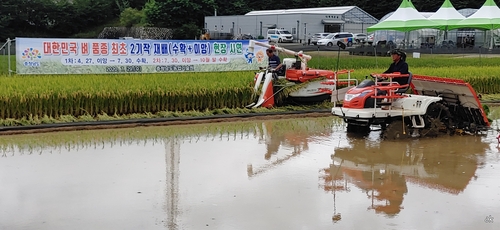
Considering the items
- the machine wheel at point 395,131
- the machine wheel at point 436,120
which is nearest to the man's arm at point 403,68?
the machine wheel at point 436,120

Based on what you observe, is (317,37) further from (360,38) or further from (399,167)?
(399,167)

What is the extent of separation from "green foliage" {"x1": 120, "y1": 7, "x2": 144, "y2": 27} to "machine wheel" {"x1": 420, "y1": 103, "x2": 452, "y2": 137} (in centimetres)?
5328

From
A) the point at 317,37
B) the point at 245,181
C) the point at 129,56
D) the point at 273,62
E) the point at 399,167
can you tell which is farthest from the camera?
the point at 317,37

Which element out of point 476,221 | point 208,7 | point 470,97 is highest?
point 208,7

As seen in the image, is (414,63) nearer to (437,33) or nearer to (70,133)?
(70,133)

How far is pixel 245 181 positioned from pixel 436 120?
197 inches

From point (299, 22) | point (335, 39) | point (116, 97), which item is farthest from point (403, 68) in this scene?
point (299, 22)

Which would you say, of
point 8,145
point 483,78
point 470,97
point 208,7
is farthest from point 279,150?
point 208,7

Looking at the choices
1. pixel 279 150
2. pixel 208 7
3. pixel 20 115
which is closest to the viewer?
pixel 279 150

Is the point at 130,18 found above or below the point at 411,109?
above

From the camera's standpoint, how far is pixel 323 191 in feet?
27.8

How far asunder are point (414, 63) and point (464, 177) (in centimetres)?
1974

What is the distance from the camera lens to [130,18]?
210 ft

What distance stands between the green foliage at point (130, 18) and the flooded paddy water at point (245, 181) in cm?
5223
